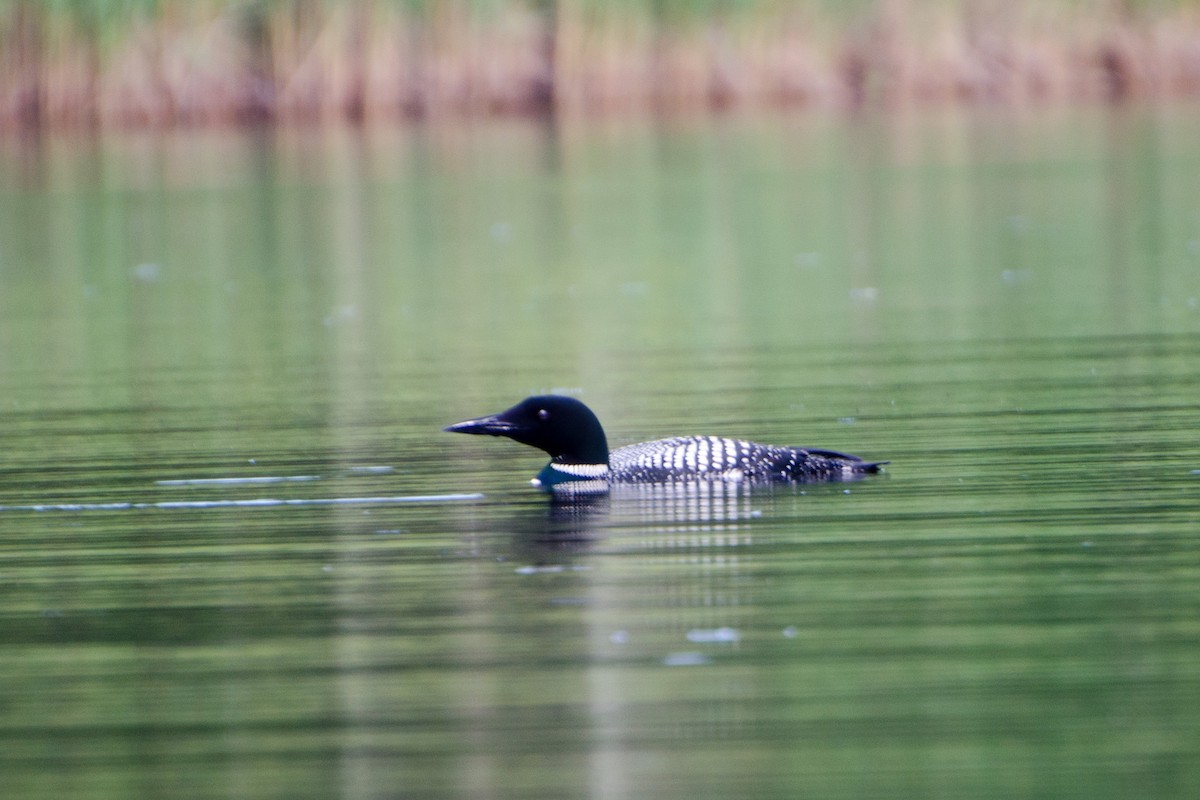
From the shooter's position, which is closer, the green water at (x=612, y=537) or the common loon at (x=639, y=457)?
the green water at (x=612, y=537)

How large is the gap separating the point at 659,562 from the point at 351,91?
108ft

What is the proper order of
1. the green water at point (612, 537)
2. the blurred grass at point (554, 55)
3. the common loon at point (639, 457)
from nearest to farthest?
the green water at point (612, 537) < the common loon at point (639, 457) < the blurred grass at point (554, 55)

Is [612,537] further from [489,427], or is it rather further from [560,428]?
[489,427]

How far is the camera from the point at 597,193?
28438 mm

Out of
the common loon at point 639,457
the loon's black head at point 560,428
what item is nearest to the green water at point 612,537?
the common loon at point 639,457

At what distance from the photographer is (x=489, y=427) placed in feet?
27.5

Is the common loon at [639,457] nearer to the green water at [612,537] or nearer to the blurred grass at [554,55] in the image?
the green water at [612,537]

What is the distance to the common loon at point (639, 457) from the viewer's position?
812 centimetres

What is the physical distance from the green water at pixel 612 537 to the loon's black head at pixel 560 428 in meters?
0.23

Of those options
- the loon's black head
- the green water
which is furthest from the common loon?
the green water

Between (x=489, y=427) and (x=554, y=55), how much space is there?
32324mm

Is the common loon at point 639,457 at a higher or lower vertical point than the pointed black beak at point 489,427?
lower

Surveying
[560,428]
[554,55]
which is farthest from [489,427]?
[554,55]

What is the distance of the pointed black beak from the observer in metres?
8.31
